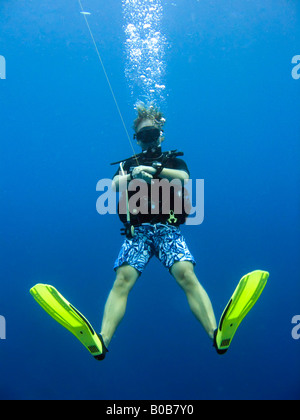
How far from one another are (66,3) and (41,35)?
2.10 m

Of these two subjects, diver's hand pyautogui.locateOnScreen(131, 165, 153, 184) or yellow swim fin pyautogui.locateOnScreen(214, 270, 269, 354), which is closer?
yellow swim fin pyautogui.locateOnScreen(214, 270, 269, 354)

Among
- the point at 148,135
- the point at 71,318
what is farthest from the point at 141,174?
the point at 71,318

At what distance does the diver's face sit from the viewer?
3.50 m

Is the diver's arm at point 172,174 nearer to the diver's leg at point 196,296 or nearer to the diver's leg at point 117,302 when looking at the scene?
the diver's leg at point 196,296

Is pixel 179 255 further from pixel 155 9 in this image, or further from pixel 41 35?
pixel 41 35

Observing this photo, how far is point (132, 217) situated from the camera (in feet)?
11.8

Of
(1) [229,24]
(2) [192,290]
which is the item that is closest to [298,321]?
(2) [192,290]

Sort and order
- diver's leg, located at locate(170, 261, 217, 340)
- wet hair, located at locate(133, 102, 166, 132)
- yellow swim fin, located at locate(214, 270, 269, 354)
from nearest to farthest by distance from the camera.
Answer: yellow swim fin, located at locate(214, 270, 269, 354)
diver's leg, located at locate(170, 261, 217, 340)
wet hair, located at locate(133, 102, 166, 132)

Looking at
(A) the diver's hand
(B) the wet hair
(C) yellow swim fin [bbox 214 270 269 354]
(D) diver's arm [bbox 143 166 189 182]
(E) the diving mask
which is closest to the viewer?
(C) yellow swim fin [bbox 214 270 269 354]

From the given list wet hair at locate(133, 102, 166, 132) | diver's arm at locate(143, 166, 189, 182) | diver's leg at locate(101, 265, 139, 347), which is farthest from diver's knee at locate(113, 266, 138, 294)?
wet hair at locate(133, 102, 166, 132)

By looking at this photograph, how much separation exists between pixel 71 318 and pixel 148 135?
7.33ft

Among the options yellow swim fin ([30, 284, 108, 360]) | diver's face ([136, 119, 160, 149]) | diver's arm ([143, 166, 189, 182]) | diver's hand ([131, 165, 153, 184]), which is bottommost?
yellow swim fin ([30, 284, 108, 360])

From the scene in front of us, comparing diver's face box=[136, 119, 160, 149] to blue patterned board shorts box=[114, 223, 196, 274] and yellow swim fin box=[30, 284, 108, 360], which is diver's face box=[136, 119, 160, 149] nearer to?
blue patterned board shorts box=[114, 223, 196, 274]
